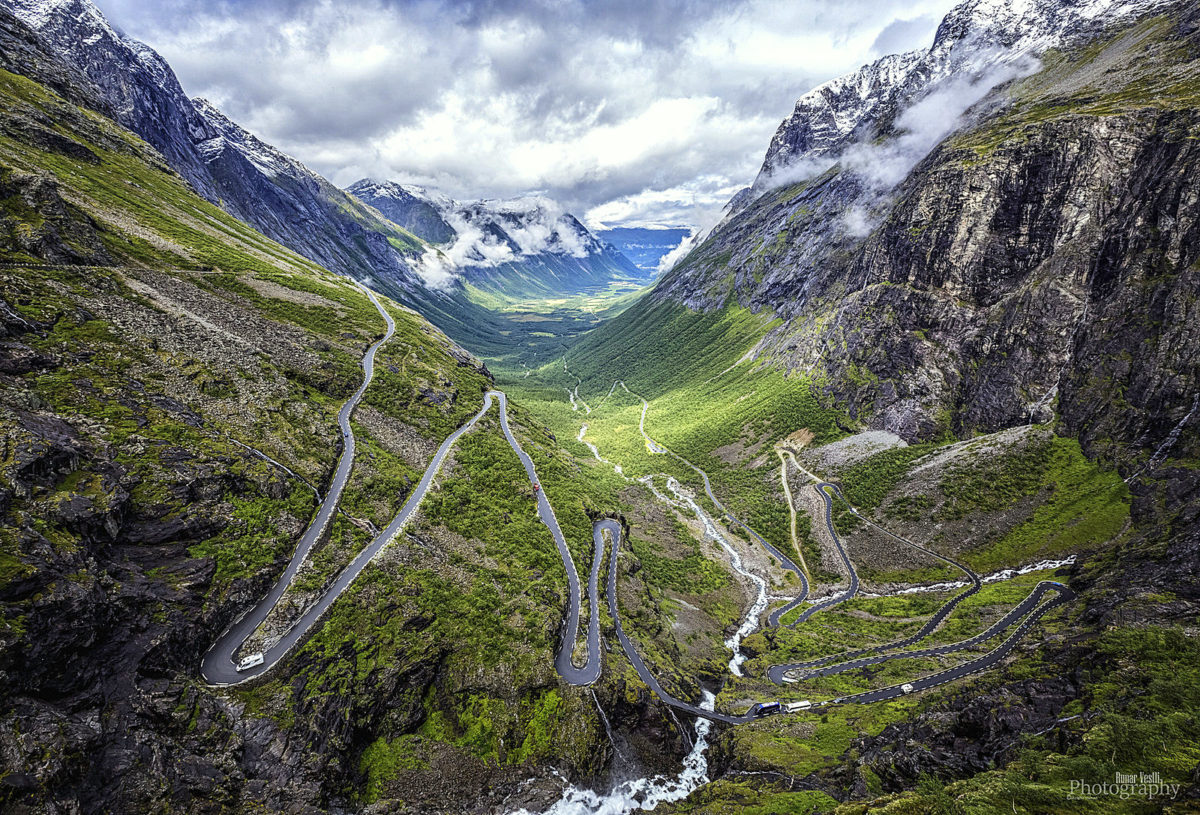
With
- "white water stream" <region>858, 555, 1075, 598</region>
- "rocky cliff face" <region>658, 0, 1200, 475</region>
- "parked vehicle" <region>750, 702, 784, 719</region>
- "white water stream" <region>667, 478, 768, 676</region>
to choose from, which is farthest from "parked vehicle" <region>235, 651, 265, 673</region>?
"rocky cliff face" <region>658, 0, 1200, 475</region>

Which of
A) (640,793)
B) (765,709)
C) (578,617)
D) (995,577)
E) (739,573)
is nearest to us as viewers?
(640,793)

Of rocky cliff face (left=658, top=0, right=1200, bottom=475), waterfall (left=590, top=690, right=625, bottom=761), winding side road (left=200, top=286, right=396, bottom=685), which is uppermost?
rocky cliff face (left=658, top=0, right=1200, bottom=475)

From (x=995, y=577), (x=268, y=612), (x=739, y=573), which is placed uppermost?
(x=268, y=612)

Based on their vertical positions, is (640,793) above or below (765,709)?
above

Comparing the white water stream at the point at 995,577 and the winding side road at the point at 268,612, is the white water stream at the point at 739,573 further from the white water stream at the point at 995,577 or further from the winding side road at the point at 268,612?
the winding side road at the point at 268,612

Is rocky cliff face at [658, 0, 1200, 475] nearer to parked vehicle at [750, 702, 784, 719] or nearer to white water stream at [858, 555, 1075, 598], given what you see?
white water stream at [858, 555, 1075, 598]

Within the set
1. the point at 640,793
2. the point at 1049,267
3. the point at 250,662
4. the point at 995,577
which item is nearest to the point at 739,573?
the point at 995,577

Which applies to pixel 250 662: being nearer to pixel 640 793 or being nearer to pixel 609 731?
pixel 609 731

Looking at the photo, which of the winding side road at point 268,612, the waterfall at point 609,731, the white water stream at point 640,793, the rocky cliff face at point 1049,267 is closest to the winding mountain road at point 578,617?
the winding side road at point 268,612

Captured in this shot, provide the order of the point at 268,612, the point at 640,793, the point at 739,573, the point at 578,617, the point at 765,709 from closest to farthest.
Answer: the point at 268,612, the point at 640,793, the point at 765,709, the point at 578,617, the point at 739,573
